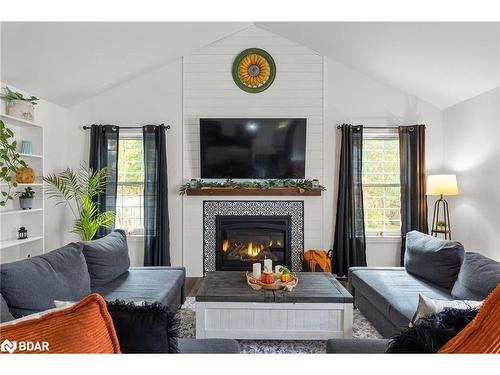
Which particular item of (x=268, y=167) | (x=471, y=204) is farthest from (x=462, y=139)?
(x=268, y=167)

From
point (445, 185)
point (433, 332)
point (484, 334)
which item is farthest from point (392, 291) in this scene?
point (445, 185)

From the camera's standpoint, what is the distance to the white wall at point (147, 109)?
14.1 ft

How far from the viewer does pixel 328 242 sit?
428cm

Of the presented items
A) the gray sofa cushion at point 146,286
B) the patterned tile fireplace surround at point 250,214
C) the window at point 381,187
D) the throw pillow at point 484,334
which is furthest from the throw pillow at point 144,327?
the window at point 381,187

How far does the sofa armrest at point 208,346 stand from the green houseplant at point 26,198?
8.93 feet

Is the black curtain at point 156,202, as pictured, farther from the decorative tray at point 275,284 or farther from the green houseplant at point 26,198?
the decorative tray at point 275,284

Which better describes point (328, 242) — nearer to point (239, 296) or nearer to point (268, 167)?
point (268, 167)

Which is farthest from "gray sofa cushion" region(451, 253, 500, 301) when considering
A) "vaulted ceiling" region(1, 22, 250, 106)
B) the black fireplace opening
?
"vaulted ceiling" region(1, 22, 250, 106)

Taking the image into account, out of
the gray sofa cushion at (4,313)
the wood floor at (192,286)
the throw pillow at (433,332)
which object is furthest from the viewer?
the wood floor at (192,286)

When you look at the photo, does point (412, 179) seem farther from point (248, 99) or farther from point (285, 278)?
point (285, 278)

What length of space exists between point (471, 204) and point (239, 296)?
3132 millimetres

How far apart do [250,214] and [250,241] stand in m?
0.39

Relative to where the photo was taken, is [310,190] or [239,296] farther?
[310,190]
